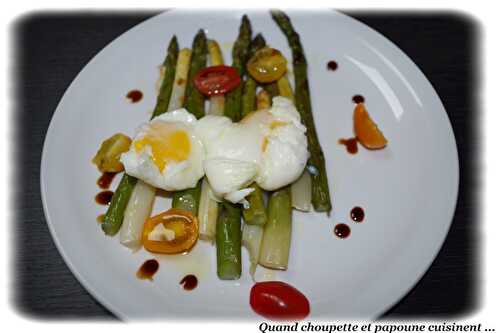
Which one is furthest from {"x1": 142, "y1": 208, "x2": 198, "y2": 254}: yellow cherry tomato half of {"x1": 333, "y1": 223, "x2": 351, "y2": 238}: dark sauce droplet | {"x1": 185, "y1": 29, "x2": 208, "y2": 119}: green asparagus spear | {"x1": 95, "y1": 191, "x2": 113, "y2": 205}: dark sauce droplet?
{"x1": 333, "y1": 223, "x2": 351, "y2": 238}: dark sauce droplet

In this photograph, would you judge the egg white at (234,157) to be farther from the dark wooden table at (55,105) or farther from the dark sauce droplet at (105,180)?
the dark wooden table at (55,105)

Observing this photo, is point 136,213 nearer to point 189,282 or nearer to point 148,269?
point 148,269

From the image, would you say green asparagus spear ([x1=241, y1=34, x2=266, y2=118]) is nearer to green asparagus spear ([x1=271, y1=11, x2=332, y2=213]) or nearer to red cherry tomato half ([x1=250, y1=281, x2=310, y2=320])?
green asparagus spear ([x1=271, y1=11, x2=332, y2=213])

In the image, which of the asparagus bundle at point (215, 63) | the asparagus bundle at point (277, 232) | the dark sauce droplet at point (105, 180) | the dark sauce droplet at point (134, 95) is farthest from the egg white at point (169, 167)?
the dark sauce droplet at point (134, 95)

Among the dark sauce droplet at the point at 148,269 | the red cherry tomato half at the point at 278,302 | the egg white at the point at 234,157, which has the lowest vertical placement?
the red cherry tomato half at the point at 278,302

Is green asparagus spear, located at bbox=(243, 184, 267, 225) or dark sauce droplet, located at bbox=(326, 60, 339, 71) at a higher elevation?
dark sauce droplet, located at bbox=(326, 60, 339, 71)
